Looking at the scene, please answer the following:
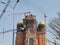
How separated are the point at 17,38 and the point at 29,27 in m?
4.95

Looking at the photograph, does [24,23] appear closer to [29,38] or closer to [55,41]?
[29,38]

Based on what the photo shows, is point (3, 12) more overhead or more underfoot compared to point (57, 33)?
more overhead

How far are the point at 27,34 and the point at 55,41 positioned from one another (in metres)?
41.4

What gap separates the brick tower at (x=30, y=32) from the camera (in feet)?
216

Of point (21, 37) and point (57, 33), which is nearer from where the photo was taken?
point (57, 33)

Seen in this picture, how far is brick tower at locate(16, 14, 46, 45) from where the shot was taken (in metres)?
65.9

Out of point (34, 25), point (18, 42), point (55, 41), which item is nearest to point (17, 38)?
point (18, 42)

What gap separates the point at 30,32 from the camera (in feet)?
214

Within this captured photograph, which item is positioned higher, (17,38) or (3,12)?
(3,12)

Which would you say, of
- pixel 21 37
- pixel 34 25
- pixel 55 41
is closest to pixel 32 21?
pixel 34 25

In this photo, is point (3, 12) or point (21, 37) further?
point (21, 37)

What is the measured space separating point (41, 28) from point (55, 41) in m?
42.6

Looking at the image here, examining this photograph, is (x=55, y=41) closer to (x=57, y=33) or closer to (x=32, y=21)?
(x=57, y=33)

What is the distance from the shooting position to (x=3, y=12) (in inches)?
974
